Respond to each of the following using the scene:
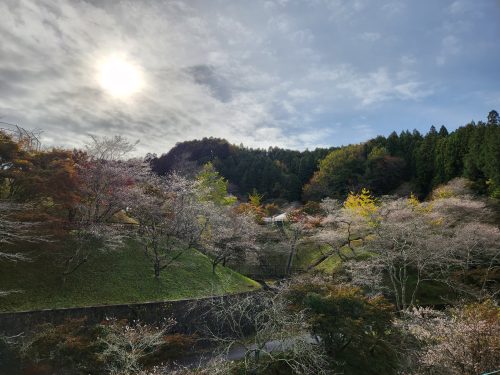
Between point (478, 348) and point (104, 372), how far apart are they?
1077cm

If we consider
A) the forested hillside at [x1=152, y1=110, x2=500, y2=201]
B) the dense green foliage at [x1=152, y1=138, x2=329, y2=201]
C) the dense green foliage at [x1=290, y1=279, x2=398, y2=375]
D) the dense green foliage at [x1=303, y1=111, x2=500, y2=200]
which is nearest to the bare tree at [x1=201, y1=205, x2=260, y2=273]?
the dense green foliage at [x1=290, y1=279, x2=398, y2=375]

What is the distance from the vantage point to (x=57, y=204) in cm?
1731

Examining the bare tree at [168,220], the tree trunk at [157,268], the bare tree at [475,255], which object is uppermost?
the bare tree at [168,220]

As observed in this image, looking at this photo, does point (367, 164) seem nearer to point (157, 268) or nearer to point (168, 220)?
point (168, 220)

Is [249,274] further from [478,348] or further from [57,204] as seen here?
[478,348]

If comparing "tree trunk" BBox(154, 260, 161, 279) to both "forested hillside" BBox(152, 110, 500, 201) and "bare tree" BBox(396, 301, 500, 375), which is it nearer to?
"bare tree" BBox(396, 301, 500, 375)

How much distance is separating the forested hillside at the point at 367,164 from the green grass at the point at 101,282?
28006mm

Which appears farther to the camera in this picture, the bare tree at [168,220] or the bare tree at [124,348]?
the bare tree at [168,220]

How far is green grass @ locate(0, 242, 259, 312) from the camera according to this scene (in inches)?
561

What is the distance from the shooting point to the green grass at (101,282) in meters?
14.3

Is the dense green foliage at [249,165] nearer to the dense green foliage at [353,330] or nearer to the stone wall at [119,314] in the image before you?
the stone wall at [119,314]

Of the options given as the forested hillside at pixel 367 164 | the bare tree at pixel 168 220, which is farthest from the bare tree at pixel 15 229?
the forested hillside at pixel 367 164

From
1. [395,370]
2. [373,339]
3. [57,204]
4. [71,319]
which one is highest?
[57,204]

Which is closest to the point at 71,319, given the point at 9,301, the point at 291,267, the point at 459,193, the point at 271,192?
the point at 9,301
